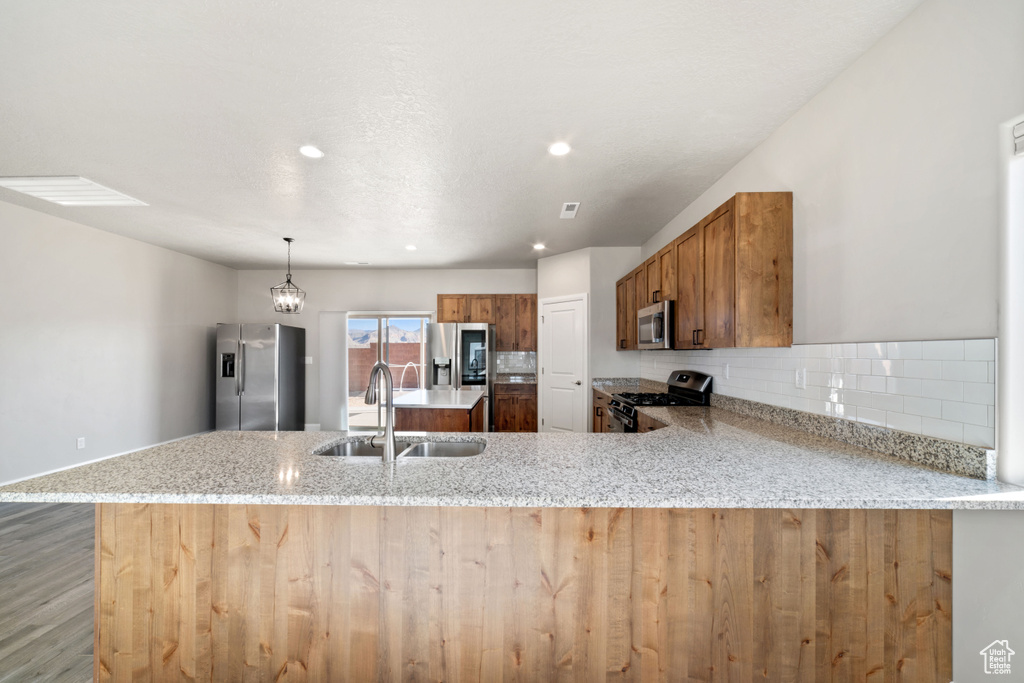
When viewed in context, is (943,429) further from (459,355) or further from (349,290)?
(349,290)

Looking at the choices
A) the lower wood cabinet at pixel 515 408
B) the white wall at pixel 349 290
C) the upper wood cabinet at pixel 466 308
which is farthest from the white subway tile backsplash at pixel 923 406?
the white wall at pixel 349 290

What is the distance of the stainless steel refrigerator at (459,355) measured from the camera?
19.7 ft

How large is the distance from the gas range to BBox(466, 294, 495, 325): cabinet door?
291cm

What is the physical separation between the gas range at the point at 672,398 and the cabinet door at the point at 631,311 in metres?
0.59

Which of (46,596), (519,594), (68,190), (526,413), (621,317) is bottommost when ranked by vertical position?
(46,596)

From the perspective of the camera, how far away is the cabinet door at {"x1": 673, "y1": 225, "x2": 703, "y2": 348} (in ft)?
9.06

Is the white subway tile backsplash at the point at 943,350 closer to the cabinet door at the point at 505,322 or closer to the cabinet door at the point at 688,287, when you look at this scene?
the cabinet door at the point at 688,287

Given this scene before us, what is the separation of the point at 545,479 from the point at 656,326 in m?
2.42

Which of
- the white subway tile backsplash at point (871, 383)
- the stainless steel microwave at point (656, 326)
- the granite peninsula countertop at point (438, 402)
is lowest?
the granite peninsula countertop at point (438, 402)

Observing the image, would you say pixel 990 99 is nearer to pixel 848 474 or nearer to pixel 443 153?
pixel 848 474

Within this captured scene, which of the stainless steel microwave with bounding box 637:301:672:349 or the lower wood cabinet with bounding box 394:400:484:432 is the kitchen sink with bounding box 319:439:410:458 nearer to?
the lower wood cabinet with bounding box 394:400:484:432

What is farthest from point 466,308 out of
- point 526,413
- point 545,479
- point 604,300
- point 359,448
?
point 545,479

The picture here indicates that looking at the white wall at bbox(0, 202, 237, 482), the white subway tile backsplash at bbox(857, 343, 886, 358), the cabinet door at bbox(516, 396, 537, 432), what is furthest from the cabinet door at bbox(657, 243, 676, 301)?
the white wall at bbox(0, 202, 237, 482)

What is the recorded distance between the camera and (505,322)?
6375 millimetres
